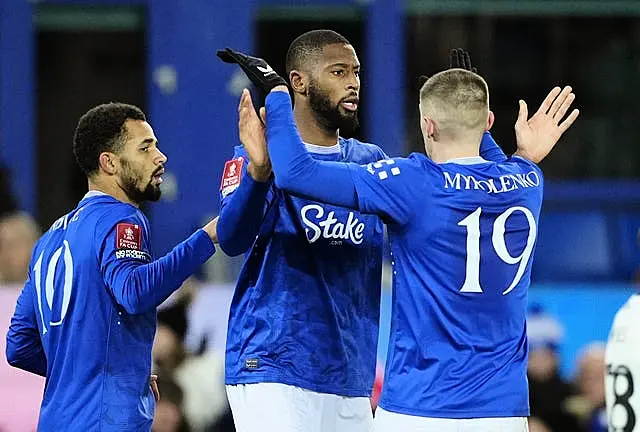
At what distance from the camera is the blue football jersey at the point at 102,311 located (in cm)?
471

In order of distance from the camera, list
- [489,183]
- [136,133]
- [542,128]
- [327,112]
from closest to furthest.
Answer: [489,183], [542,128], [136,133], [327,112]

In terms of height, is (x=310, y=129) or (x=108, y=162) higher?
(x=310, y=129)

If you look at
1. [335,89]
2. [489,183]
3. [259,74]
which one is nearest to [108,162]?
[259,74]

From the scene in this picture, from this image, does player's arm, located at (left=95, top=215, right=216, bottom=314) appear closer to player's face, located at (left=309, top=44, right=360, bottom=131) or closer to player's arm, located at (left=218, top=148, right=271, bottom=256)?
player's arm, located at (left=218, top=148, right=271, bottom=256)

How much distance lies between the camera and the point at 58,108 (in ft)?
35.1

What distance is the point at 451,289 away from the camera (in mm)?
4453

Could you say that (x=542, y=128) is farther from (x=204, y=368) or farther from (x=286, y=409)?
(x=204, y=368)

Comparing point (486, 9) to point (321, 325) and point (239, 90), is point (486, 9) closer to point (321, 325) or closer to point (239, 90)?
point (239, 90)

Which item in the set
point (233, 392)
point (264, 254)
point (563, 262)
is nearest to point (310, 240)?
point (264, 254)

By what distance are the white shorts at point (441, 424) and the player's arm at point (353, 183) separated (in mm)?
640

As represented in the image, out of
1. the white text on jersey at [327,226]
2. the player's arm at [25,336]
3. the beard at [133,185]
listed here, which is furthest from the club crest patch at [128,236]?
the white text on jersey at [327,226]

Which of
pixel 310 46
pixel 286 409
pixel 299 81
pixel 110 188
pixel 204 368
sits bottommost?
pixel 204 368

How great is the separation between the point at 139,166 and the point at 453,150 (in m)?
1.18

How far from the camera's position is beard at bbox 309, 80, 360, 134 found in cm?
523
